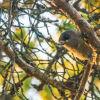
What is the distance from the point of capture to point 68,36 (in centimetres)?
346

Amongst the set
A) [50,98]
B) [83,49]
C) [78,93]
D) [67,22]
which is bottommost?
[50,98]

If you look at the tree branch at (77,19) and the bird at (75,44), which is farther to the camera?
the bird at (75,44)

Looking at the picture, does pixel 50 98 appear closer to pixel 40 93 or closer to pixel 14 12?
pixel 40 93

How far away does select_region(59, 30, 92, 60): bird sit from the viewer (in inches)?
123

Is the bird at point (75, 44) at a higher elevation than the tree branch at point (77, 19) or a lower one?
lower

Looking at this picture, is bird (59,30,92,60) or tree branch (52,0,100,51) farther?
bird (59,30,92,60)

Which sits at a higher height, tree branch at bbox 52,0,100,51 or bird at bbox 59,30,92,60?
tree branch at bbox 52,0,100,51

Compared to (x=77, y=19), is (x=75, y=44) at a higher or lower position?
lower

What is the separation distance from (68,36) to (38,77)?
31.9 inches

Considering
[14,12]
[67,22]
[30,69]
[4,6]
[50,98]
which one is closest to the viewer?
[14,12]

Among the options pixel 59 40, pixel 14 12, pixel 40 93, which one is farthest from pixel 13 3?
pixel 40 93

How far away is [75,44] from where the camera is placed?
10.8 ft

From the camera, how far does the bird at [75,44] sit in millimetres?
3122

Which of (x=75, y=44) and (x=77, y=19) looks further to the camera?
(x=75, y=44)
